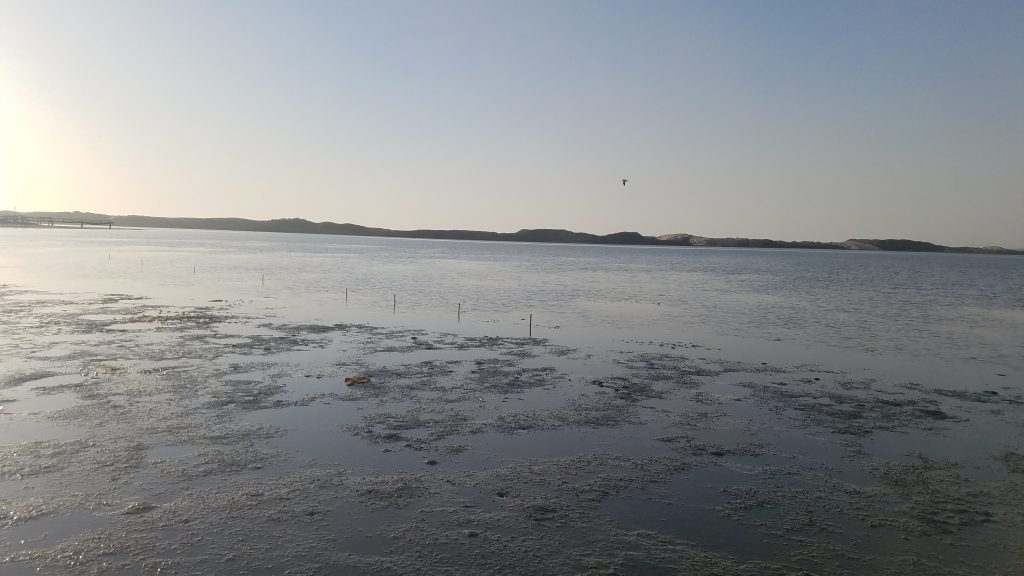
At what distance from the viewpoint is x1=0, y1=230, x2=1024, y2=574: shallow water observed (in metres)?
7.58

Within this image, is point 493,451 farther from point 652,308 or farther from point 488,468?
point 652,308

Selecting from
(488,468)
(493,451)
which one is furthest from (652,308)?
(488,468)

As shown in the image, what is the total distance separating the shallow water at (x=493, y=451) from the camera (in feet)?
24.9

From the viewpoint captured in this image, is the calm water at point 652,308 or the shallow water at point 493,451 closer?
the shallow water at point 493,451

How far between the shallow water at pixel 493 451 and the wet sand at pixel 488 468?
5 cm

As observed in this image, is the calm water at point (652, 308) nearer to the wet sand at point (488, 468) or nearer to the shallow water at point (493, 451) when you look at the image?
the shallow water at point (493, 451)

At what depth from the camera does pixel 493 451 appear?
11.0 m

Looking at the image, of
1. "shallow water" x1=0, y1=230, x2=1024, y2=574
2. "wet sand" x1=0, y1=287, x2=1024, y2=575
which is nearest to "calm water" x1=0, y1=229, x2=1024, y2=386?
"shallow water" x1=0, y1=230, x2=1024, y2=574

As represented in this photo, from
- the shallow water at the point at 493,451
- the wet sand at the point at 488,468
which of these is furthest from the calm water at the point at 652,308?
the wet sand at the point at 488,468

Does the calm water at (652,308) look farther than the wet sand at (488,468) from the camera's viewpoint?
Yes

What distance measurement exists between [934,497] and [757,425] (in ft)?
12.5

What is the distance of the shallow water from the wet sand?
0.18 feet

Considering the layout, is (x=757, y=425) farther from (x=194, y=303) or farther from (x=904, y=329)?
(x=194, y=303)

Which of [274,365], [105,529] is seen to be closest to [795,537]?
[105,529]
